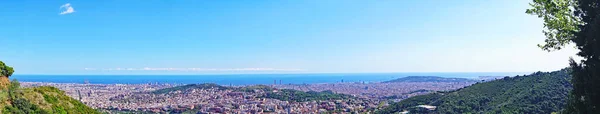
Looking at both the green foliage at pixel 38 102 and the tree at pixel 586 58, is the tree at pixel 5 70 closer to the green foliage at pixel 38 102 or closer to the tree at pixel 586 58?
the green foliage at pixel 38 102

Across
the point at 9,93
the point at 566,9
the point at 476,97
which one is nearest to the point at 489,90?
the point at 476,97

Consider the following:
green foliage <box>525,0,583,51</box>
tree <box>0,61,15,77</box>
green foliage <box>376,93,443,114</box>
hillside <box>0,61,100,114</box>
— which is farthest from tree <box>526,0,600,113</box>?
green foliage <box>376,93,443,114</box>

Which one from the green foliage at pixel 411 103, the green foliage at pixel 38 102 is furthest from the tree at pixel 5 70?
the green foliage at pixel 411 103

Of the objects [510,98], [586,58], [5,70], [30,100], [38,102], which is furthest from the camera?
[510,98]

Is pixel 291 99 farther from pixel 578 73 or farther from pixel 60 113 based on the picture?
pixel 578 73

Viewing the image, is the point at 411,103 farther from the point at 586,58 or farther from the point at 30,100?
the point at 586,58

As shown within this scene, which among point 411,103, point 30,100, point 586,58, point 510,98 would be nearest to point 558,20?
point 586,58

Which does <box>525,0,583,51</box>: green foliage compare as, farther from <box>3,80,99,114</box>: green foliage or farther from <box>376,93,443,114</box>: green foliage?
<box>376,93,443,114</box>: green foliage

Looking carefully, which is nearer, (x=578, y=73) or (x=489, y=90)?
(x=578, y=73)
